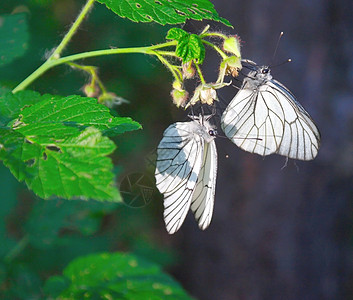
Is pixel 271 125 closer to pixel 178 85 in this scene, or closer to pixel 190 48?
pixel 178 85

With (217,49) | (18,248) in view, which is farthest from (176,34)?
(18,248)

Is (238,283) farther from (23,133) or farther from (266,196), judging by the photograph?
(23,133)

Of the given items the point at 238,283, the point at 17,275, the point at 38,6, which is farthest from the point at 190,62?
the point at 238,283

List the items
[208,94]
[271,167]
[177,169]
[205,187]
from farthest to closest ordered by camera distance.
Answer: [271,167]
[205,187]
[177,169]
[208,94]

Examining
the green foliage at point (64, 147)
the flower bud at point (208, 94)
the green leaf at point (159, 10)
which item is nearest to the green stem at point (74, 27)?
the green leaf at point (159, 10)

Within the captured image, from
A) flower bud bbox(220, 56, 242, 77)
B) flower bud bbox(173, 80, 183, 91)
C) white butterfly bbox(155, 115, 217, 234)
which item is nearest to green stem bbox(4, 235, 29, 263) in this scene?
white butterfly bbox(155, 115, 217, 234)

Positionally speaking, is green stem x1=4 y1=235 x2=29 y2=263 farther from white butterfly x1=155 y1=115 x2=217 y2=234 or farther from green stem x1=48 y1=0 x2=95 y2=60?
green stem x1=48 y1=0 x2=95 y2=60
